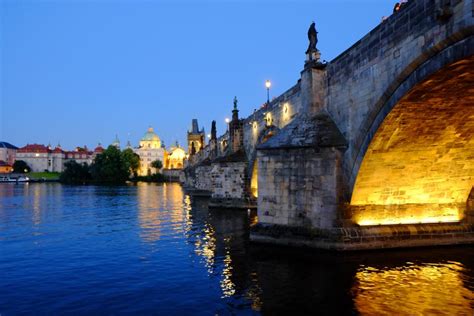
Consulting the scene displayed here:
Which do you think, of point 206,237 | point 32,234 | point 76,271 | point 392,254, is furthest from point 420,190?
point 32,234

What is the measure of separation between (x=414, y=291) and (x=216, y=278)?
223 inches

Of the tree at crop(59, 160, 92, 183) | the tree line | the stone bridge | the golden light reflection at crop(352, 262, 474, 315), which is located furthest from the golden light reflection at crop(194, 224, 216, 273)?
the tree at crop(59, 160, 92, 183)

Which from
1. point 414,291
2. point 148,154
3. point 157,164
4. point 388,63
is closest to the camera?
point 414,291

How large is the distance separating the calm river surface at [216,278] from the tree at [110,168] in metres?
93.2

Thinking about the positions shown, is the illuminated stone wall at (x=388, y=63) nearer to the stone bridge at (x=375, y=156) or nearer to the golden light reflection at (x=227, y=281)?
the stone bridge at (x=375, y=156)

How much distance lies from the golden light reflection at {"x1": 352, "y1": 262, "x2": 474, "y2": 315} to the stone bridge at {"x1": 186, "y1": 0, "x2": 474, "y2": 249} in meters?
2.55

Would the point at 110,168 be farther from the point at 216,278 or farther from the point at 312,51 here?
the point at 216,278

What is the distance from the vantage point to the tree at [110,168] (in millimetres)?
110375

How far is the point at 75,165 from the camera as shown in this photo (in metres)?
118

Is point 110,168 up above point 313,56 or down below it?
below

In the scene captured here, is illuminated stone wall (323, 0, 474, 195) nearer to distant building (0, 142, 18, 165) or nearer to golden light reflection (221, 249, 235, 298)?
golden light reflection (221, 249, 235, 298)

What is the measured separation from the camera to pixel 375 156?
15172mm

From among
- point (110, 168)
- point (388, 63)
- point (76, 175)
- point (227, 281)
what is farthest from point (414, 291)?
point (76, 175)

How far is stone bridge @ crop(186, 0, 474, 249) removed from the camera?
12.9 metres
